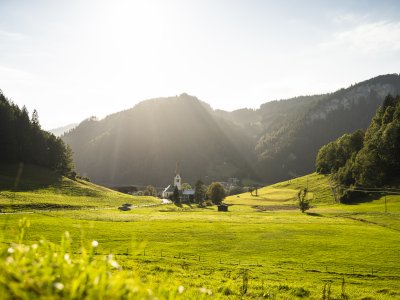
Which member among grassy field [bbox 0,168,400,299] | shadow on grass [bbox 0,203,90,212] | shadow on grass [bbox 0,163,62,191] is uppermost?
shadow on grass [bbox 0,163,62,191]

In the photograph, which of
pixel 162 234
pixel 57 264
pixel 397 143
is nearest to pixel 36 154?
pixel 162 234

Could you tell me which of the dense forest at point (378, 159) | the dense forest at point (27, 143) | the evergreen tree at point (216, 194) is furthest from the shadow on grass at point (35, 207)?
the dense forest at point (378, 159)

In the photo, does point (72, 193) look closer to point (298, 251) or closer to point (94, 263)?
point (298, 251)

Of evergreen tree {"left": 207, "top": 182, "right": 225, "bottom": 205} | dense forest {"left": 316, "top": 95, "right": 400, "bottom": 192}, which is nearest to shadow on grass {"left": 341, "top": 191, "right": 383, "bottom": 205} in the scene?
dense forest {"left": 316, "top": 95, "right": 400, "bottom": 192}

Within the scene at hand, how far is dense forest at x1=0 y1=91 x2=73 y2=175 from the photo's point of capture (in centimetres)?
16188

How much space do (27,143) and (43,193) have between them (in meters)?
47.4

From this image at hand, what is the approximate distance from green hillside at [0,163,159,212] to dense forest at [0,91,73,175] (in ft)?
23.1

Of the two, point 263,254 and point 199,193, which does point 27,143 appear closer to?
point 199,193

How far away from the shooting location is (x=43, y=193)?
134m

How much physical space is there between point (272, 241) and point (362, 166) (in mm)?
103520

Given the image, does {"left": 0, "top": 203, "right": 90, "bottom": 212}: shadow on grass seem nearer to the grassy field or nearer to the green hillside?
the green hillside

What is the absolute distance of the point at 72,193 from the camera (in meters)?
149

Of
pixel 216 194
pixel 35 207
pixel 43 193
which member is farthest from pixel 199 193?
pixel 35 207

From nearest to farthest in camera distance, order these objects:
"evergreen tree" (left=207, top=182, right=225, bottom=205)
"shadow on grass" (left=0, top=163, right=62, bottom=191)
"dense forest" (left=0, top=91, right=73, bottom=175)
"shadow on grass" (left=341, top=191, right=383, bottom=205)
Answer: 1. "shadow on grass" (left=0, top=163, right=62, bottom=191)
2. "shadow on grass" (left=341, top=191, right=383, bottom=205)
3. "dense forest" (left=0, top=91, right=73, bottom=175)
4. "evergreen tree" (left=207, top=182, right=225, bottom=205)
